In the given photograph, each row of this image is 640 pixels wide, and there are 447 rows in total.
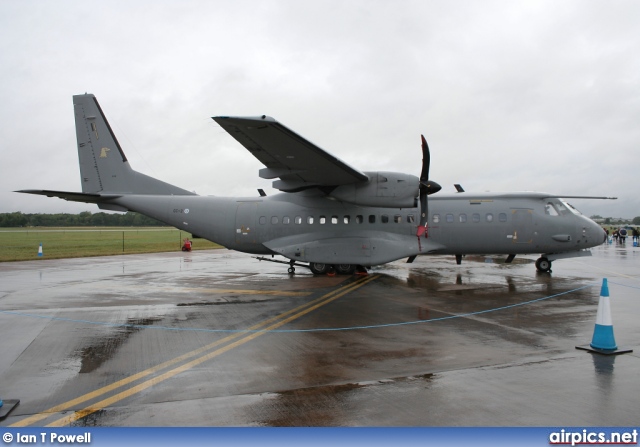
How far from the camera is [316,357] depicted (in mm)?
6461

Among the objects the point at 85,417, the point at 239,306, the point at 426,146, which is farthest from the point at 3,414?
the point at 426,146

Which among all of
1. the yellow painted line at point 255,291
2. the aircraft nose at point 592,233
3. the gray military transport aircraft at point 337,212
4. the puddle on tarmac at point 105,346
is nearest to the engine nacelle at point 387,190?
the gray military transport aircraft at point 337,212

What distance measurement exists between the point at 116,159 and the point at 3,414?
49.8 ft

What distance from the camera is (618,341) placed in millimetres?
7191

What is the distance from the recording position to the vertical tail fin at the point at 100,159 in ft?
57.7

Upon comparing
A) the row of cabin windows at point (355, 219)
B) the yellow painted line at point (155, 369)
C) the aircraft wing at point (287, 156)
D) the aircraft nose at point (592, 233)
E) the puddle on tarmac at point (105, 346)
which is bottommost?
the puddle on tarmac at point (105, 346)

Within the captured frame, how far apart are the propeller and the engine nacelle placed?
43cm

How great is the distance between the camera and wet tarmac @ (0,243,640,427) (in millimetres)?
4484

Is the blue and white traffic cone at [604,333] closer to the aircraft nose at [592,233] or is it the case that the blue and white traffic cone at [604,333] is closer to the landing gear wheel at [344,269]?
the landing gear wheel at [344,269]

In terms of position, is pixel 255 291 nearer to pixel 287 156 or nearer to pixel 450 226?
pixel 287 156

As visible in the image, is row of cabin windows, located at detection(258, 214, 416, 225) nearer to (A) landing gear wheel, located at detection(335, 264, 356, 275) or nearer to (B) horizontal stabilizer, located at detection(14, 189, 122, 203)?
(A) landing gear wheel, located at detection(335, 264, 356, 275)

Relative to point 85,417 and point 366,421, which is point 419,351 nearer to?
point 366,421

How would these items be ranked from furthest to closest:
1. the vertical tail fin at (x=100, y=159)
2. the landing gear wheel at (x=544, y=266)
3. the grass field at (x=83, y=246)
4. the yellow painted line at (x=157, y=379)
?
1. the grass field at (x=83, y=246)
2. the vertical tail fin at (x=100, y=159)
3. the landing gear wheel at (x=544, y=266)
4. the yellow painted line at (x=157, y=379)

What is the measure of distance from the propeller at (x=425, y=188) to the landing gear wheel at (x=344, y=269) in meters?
3.09
